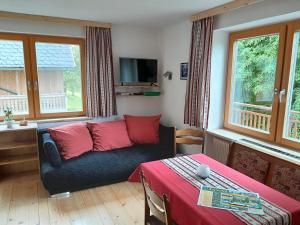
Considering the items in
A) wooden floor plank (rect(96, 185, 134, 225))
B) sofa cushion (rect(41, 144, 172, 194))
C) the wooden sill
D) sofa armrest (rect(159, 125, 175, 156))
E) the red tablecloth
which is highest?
the wooden sill

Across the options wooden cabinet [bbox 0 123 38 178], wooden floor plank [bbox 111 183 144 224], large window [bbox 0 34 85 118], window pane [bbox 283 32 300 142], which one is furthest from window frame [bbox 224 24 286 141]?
wooden cabinet [bbox 0 123 38 178]

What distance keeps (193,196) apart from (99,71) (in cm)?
273

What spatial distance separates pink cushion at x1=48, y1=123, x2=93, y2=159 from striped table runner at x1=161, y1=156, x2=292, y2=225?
1.53 m

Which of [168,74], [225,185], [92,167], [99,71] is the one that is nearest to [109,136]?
[92,167]

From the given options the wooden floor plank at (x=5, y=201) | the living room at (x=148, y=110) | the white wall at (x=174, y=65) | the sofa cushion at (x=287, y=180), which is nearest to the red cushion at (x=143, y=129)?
the living room at (x=148, y=110)

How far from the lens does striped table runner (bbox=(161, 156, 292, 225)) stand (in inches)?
52.2

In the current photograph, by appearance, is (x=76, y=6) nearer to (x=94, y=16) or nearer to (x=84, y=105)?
(x=94, y=16)

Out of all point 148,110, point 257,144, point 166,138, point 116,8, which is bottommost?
point 166,138

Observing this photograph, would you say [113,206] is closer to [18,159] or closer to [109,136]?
[109,136]

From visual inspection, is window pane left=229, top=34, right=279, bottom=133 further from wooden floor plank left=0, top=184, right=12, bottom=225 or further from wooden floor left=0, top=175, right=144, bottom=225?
wooden floor plank left=0, top=184, right=12, bottom=225

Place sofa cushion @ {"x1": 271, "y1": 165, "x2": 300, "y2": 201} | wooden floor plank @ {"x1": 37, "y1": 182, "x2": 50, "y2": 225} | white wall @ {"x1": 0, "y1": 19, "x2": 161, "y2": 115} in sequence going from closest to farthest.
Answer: sofa cushion @ {"x1": 271, "y1": 165, "x2": 300, "y2": 201}, wooden floor plank @ {"x1": 37, "y1": 182, "x2": 50, "y2": 225}, white wall @ {"x1": 0, "y1": 19, "x2": 161, "y2": 115}

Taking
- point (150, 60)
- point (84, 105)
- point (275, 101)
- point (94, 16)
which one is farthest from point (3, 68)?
point (275, 101)

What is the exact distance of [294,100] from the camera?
8.16ft

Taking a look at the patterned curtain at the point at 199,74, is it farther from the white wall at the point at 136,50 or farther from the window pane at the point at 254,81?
the white wall at the point at 136,50
